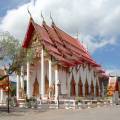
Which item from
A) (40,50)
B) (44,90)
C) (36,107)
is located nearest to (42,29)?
(40,50)

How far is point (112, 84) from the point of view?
76.5 m

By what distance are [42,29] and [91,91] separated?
63.4 feet

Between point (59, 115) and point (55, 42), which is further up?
point (55, 42)

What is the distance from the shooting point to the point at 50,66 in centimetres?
5291

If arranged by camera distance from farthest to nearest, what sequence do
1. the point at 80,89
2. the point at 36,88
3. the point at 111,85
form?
the point at 111,85 < the point at 80,89 < the point at 36,88

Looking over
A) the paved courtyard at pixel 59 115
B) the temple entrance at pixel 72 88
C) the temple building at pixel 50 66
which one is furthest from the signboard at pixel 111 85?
the paved courtyard at pixel 59 115

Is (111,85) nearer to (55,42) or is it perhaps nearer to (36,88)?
(55,42)

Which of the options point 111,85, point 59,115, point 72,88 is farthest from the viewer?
point 111,85

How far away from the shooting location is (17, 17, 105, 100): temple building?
53.0 meters

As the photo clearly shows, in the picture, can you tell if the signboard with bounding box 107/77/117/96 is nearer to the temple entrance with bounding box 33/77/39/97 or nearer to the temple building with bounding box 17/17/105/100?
the temple building with bounding box 17/17/105/100

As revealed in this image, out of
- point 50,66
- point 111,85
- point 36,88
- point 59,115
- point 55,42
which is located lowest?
point 59,115

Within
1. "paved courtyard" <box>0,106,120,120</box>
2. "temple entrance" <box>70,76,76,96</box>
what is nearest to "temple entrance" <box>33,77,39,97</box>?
"temple entrance" <box>70,76,76,96</box>

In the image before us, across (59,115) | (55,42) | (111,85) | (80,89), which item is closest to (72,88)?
(80,89)

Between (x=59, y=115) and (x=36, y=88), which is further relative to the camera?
(x=36, y=88)
